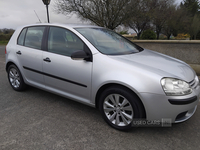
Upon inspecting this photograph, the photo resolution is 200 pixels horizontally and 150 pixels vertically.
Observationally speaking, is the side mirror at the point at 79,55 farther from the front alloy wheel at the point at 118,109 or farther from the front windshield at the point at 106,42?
the front alloy wheel at the point at 118,109

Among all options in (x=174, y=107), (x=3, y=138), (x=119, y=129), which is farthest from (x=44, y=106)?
(x=174, y=107)

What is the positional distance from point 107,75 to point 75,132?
3.10ft

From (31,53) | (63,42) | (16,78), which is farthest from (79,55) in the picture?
(16,78)

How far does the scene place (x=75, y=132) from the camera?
2551 millimetres

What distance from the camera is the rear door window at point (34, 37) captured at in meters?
3.48

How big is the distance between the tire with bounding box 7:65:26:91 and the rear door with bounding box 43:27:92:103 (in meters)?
0.97

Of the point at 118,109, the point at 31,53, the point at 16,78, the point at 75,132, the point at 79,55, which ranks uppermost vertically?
the point at 79,55

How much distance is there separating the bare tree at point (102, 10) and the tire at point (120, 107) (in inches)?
386

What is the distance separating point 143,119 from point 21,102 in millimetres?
2511

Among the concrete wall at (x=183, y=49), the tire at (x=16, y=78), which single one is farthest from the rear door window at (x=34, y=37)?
the concrete wall at (x=183, y=49)

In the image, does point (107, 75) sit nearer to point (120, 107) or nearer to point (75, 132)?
point (120, 107)

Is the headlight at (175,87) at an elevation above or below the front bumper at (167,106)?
above

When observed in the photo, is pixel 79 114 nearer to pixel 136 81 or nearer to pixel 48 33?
pixel 136 81

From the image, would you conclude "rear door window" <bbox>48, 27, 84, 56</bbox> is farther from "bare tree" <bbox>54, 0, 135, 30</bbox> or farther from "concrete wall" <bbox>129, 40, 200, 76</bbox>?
"bare tree" <bbox>54, 0, 135, 30</bbox>
